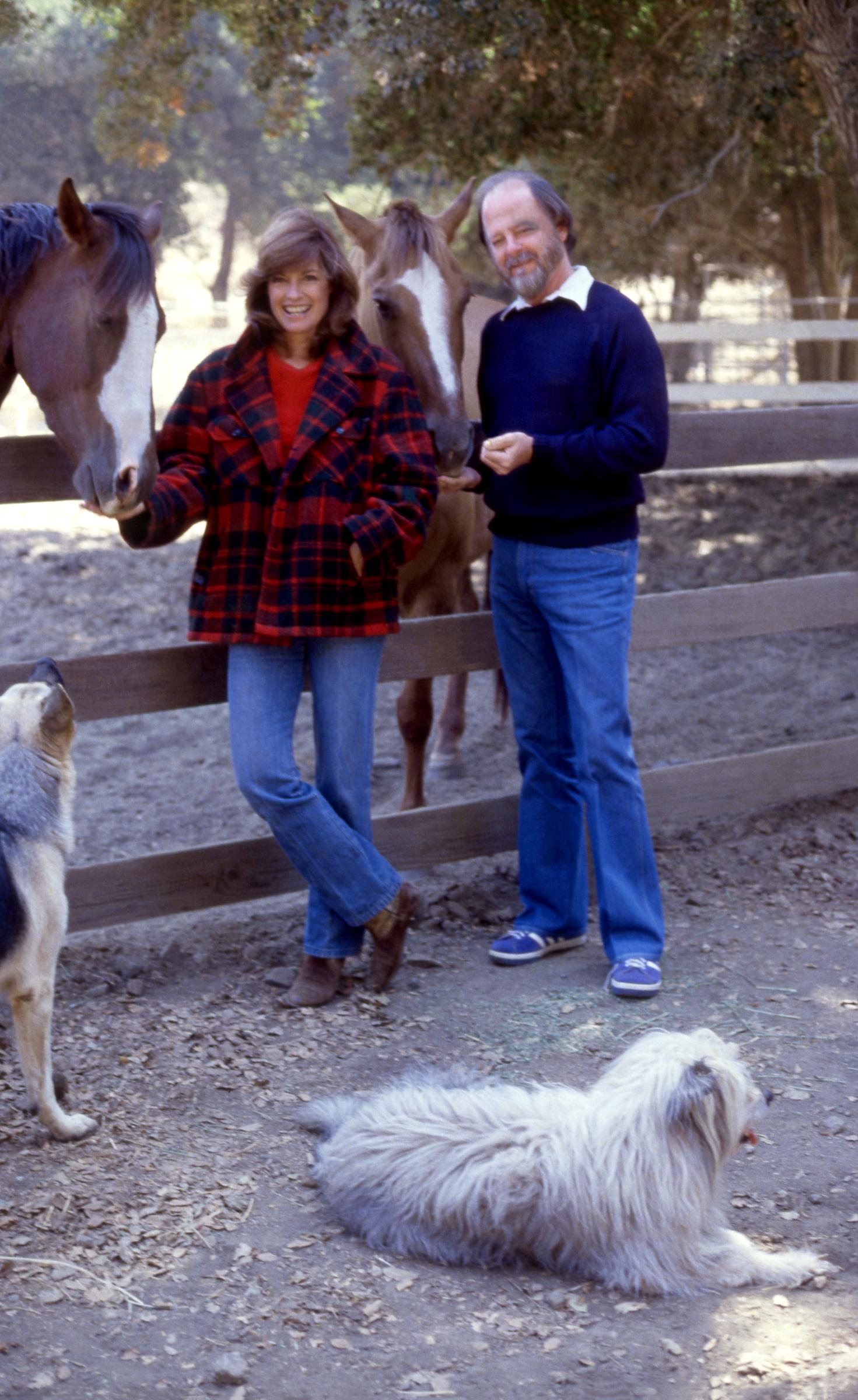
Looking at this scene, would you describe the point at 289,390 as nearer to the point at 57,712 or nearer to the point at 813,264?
the point at 57,712

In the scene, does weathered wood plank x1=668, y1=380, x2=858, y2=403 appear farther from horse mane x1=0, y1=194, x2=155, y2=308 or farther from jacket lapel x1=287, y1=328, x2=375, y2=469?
horse mane x1=0, y1=194, x2=155, y2=308

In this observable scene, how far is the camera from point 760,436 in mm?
4777

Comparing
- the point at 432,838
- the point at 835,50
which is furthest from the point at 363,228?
the point at 835,50

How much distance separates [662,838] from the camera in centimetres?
532

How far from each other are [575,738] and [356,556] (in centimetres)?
94

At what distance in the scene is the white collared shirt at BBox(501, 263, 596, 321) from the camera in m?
3.64

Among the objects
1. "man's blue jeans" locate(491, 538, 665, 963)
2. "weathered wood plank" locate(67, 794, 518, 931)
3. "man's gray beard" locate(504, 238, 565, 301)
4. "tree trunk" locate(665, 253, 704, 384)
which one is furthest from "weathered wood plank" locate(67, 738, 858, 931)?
"tree trunk" locate(665, 253, 704, 384)

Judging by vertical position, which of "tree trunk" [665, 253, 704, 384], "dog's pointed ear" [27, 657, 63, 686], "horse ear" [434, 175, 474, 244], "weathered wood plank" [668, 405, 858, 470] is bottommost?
"dog's pointed ear" [27, 657, 63, 686]

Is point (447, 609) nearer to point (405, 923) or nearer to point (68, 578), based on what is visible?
point (405, 923)

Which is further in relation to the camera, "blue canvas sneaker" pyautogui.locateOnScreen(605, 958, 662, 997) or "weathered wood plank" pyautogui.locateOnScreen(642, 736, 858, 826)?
"weathered wood plank" pyautogui.locateOnScreen(642, 736, 858, 826)

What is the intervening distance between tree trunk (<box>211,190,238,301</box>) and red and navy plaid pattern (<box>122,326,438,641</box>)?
99.3 feet

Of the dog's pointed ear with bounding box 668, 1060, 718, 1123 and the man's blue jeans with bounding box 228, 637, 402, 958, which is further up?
the man's blue jeans with bounding box 228, 637, 402, 958

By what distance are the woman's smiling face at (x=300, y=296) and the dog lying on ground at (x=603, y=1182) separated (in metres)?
1.97

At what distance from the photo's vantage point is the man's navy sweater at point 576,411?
3574 mm
